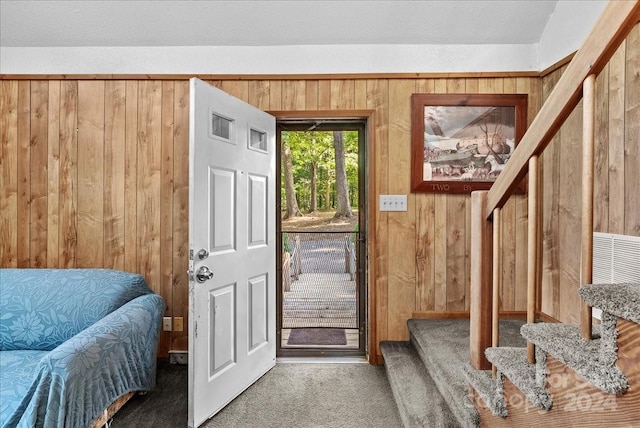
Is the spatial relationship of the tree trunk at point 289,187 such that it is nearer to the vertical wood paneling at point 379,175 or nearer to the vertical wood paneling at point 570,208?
the vertical wood paneling at point 379,175

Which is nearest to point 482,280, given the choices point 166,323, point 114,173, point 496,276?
point 496,276

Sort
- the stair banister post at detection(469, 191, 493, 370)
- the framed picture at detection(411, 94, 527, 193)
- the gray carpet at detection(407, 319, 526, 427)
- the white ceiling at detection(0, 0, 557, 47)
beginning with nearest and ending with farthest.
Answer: the stair banister post at detection(469, 191, 493, 370) → the gray carpet at detection(407, 319, 526, 427) → the white ceiling at detection(0, 0, 557, 47) → the framed picture at detection(411, 94, 527, 193)

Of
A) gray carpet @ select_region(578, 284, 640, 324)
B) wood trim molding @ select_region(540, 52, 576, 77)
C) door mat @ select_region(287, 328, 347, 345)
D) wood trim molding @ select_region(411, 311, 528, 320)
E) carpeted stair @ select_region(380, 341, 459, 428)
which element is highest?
wood trim molding @ select_region(540, 52, 576, 77)

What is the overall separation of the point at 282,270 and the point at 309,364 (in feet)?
2.48

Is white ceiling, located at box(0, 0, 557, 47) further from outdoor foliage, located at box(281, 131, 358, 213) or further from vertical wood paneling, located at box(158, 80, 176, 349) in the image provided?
outdoor foliage, located at box(281, 131, 358, 213)

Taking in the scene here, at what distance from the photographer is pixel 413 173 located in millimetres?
2625

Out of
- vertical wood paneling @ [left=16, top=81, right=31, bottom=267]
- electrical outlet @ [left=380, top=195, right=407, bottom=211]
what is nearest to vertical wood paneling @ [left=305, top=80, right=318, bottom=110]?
electrical outlet @ [left=380, top=195, right=407, bottom=211]

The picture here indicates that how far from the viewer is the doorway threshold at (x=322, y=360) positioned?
8.92 feet

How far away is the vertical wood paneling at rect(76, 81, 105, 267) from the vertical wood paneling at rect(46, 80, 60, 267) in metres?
0.16

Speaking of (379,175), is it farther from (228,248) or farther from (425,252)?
(228,248)

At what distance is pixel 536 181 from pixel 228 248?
168 centimetres

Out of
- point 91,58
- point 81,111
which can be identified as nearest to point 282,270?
point 81,111

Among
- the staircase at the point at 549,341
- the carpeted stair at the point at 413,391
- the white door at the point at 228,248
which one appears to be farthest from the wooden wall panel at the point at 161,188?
the staircase at the point at 549,341

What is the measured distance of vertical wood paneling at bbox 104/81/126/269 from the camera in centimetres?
266
